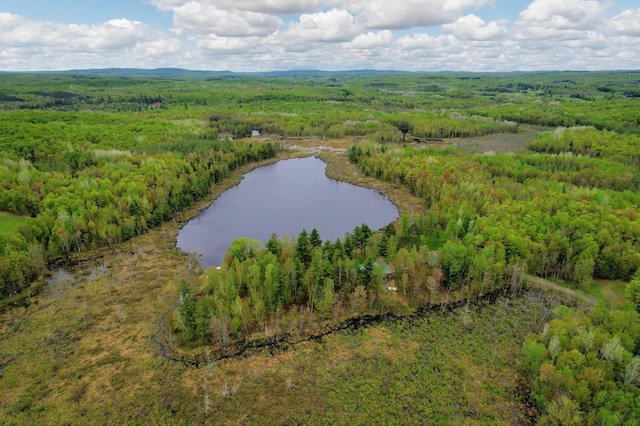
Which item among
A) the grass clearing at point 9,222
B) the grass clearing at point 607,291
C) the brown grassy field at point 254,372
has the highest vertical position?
the grass clearing at point 9,222

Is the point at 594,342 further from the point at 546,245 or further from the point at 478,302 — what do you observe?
the point at 546,245

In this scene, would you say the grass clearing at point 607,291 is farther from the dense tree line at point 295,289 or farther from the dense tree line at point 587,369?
the dense tree line at point 295,289

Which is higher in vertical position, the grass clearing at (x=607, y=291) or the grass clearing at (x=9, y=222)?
the grass clearing at (x=9, y=222)

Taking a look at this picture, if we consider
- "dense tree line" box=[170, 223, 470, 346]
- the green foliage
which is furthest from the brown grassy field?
the green foliage

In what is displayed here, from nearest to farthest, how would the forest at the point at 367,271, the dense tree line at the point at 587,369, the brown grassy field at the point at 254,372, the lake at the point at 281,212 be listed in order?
the dense tree line at the point at 587,369 → the brown grassy field at the point at 254,372 → the forest at the point at 367,271 → the lake at the point at 281,212

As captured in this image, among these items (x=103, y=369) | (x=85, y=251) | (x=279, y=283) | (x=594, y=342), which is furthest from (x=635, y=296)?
(x=85, y=251)

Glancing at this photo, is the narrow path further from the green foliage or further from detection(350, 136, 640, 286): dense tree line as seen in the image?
the green foliage

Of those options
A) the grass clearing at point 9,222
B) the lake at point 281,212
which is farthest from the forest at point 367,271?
the lake at point 281,212

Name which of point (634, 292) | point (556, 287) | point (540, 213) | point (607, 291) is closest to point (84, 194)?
point (556, 287)
